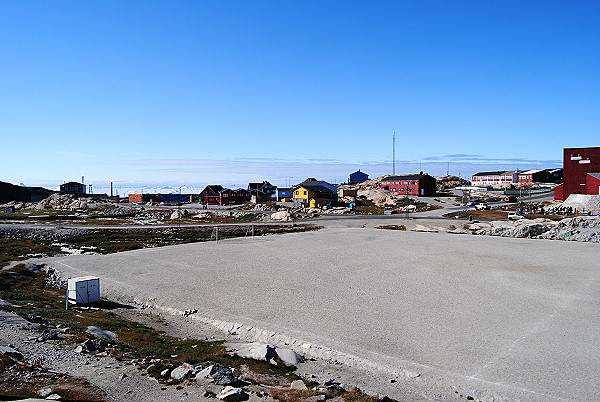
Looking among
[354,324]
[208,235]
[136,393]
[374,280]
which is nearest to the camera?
[136,393]

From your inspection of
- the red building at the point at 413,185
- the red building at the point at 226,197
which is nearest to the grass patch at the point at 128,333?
the red building at the point at 413,185

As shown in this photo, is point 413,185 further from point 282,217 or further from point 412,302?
point 412,302

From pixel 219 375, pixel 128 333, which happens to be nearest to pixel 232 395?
pixel 219 375

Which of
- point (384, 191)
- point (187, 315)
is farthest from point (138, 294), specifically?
point (384, 191)

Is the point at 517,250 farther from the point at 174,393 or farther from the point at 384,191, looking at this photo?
the point at 384,191

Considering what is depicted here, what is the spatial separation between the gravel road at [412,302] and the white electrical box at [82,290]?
1618mm

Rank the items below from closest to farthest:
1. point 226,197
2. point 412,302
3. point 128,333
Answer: point 128,333 → point 412,302 → point 226,197

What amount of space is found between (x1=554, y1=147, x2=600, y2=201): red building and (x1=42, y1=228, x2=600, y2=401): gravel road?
29263 millimetres

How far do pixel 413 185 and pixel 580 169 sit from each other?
29.1 m

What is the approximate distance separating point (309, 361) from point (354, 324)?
10.5ft

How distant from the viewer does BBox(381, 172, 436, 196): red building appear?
8106 centimetres

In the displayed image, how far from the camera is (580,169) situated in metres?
58.4

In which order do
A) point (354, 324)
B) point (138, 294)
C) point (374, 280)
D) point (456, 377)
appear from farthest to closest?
point (374, 280)
point (138, 294)
point (354, 324)
point (456, 377)

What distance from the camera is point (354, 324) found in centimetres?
1608
